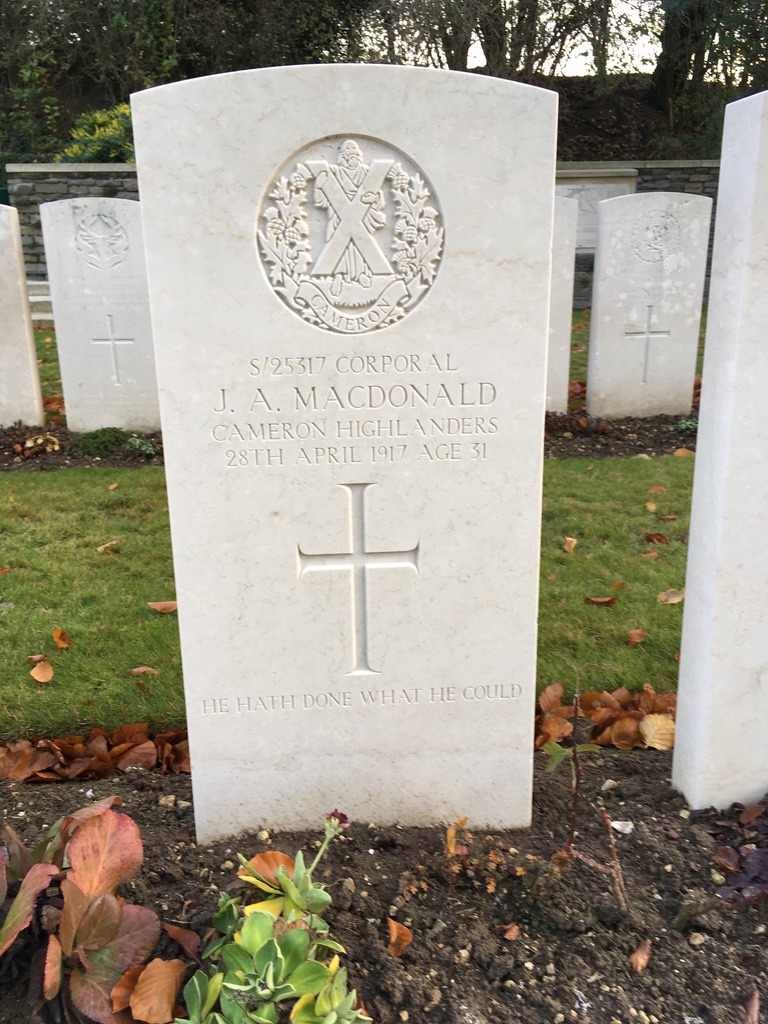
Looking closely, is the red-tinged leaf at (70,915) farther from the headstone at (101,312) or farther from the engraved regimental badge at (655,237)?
the engraved regimental badge at (655,237)

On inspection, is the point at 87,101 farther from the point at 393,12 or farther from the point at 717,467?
the point at 717,467

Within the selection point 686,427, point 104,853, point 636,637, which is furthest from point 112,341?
point 104,853

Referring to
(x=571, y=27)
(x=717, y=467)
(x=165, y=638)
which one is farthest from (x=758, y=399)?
(x=571, y=27)

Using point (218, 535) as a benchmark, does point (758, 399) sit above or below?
above

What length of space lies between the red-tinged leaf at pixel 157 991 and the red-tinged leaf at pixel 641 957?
3.61 feet

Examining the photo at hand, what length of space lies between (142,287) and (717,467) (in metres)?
5.77

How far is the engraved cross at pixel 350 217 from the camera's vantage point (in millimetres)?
2182

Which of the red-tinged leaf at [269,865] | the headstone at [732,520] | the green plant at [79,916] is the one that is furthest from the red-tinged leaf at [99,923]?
the headstone at [732,520]

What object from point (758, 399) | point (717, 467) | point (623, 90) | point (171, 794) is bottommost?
point (171, 794)

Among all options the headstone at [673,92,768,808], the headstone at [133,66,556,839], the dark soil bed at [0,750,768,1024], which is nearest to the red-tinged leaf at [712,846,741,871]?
the dark soil bed at [0,750,768,1024]

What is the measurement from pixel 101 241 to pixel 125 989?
6213 mm

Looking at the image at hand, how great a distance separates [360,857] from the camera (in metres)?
2.47

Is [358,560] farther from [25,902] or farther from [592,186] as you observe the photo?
[592,186]

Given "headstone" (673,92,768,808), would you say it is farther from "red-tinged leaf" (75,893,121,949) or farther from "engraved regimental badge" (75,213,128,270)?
"engraved regimental badge" (75,213,128,270)
